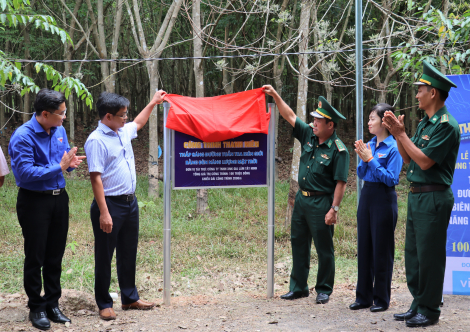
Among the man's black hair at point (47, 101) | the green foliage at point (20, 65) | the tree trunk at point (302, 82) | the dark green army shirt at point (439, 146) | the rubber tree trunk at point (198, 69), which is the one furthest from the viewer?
the rubber tree trunk at point (198, 69)

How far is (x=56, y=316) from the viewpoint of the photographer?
12.3 feet

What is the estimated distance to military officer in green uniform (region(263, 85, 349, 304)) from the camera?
4.21 metres

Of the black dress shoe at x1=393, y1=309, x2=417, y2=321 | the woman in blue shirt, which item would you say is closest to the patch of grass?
the woman in blue shirt

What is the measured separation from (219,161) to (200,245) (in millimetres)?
2979

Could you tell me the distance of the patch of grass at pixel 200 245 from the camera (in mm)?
5520

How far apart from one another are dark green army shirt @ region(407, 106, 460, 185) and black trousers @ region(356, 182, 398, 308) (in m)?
0.42

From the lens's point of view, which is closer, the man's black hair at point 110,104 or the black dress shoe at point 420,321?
the black dress shoe at point 420,321

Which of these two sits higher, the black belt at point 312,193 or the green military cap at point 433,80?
the green military cap at point 433,80

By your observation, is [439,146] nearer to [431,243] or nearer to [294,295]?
[431,243]

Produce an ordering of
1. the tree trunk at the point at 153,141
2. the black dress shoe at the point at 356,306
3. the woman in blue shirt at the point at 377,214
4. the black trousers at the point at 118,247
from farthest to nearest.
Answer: the tree trunk at the point at 153,141 → the black dress shoe at the point at 356,306 → the woman in blue shirt at the point at 377,214 → the black trousers at the point at 118,247

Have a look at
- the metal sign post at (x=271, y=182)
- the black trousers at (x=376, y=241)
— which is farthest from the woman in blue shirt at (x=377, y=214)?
the metal sign post at (x=271, y=182)

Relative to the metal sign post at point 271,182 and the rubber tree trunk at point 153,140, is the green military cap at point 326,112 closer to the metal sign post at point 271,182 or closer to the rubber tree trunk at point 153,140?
the metal sign post at point 271,182

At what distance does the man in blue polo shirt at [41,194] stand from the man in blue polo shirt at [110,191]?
0.24m

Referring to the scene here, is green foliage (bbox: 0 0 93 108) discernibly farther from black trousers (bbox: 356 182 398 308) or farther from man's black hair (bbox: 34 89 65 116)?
black trousers (bbox: 356 182 398 308)
